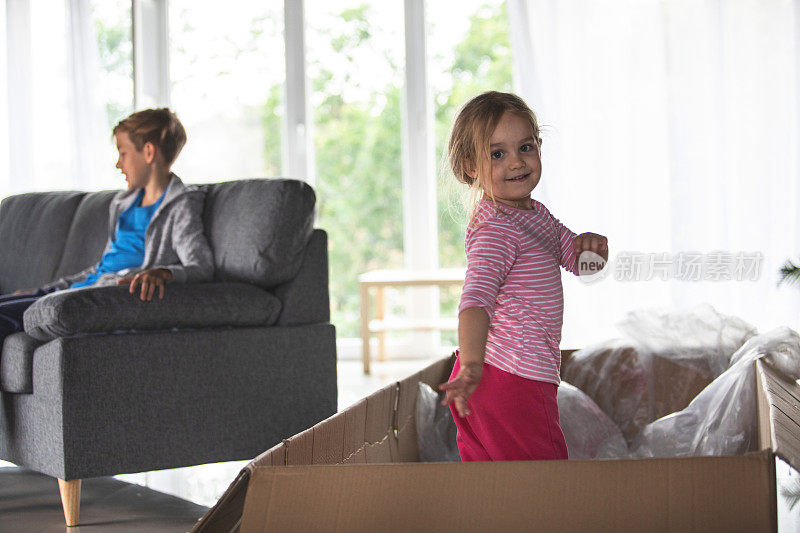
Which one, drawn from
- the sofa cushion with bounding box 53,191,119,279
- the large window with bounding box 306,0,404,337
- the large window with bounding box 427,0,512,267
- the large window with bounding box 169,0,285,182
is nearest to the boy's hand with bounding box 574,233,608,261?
the sofa cushion with bounding box 53,191,119,279

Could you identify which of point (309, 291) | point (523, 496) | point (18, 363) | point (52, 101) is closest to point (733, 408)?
point (523, 496)

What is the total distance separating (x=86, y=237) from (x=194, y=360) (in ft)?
2.67

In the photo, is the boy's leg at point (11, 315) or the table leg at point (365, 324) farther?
the table leg at point (365, 324)

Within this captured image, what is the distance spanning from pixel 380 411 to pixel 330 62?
3662 mm

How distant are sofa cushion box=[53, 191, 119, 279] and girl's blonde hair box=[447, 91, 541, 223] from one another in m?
1.45

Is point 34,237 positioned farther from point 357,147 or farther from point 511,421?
point 357,147

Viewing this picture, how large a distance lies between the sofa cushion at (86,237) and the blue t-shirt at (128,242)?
0.49 ft

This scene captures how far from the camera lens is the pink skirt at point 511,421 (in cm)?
105

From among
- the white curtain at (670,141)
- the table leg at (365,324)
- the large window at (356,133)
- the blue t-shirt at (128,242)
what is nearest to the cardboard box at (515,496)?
the blue t-shirt at (128,242)

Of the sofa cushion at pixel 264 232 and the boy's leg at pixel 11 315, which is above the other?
the sofa cushion at pixel 264 232

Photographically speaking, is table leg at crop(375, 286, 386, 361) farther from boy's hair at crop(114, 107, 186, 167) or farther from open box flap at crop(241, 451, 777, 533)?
open box flap at crop(241, 451, 777, 533)

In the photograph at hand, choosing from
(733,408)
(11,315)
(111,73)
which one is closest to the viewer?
Answer: (733,408)

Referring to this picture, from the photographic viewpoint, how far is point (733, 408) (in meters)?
1.32

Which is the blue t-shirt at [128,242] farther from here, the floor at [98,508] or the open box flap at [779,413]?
the open box flap at [779,413]
